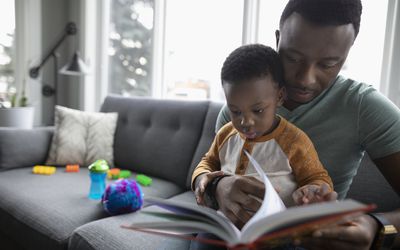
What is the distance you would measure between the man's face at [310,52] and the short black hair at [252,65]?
0.03m

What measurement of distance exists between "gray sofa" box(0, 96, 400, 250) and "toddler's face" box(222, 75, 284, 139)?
0.52m

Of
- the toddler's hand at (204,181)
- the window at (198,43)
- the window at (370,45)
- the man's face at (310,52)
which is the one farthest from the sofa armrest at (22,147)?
the window at (370,45)

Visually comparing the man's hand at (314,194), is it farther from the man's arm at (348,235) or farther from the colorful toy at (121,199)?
the colorful toy at (121,199)

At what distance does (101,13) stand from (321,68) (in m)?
2.65

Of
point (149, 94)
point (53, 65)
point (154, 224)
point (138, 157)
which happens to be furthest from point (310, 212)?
point (53, 65)

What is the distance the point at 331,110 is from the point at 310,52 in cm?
21

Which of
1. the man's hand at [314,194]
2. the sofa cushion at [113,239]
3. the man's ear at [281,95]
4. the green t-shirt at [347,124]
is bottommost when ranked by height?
the sofa cushion at [113,239]

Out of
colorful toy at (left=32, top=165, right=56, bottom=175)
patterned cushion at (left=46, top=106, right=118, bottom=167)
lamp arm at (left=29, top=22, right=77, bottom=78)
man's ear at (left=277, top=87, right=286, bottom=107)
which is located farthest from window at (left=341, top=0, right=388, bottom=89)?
lamp arm at (left=29, top=22, right=77, bottom=78)

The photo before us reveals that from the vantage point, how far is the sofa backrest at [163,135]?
182 cm

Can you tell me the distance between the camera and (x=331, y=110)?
2.89ft

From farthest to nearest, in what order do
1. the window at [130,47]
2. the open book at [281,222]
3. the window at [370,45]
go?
the window at [130,47], the window at [370,45], the open book at [281,222]

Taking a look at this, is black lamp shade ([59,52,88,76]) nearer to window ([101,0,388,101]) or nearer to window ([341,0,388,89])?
window ([101,0,388,101])

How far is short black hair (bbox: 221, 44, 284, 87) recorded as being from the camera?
0.78m

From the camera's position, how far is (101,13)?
2949 millimetres
